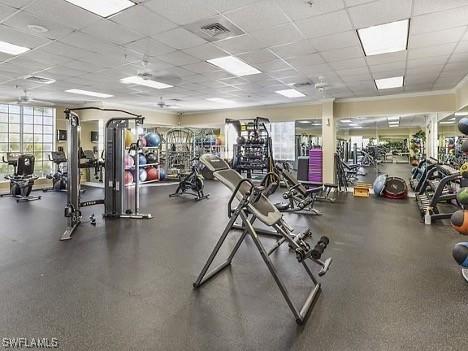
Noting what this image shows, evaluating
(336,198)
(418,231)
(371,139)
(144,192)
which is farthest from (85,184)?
(371,139)

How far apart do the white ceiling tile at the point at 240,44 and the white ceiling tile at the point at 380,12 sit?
1378 millimetres

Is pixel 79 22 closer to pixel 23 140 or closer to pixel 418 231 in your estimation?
pixel 418 231

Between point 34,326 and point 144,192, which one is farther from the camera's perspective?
point 144,192

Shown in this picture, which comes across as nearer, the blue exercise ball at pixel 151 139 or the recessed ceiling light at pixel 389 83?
the recessed ceiling light at pixel 389 83

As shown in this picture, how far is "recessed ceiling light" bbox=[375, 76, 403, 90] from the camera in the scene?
6621 mm

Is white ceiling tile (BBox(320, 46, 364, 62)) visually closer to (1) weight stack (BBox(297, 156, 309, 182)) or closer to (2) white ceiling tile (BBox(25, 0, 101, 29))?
(2) white ceiling tile (BBox(25, 0, 101, 29))

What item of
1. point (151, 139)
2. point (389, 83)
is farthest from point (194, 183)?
point (389, 83)

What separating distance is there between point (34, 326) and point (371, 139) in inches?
522

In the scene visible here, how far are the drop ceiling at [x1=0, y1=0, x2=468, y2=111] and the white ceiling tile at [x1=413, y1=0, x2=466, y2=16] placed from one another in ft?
0.04

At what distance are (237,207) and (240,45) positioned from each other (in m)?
2.92

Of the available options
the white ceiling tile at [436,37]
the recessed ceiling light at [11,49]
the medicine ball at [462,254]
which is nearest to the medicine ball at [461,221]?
the medicine ball at [462,254]

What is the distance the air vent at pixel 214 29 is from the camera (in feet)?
12.4

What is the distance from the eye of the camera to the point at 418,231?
457cm

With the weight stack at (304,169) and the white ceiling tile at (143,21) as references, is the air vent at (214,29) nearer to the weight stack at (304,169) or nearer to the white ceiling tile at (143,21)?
the white ceiling tile at (143,21)
